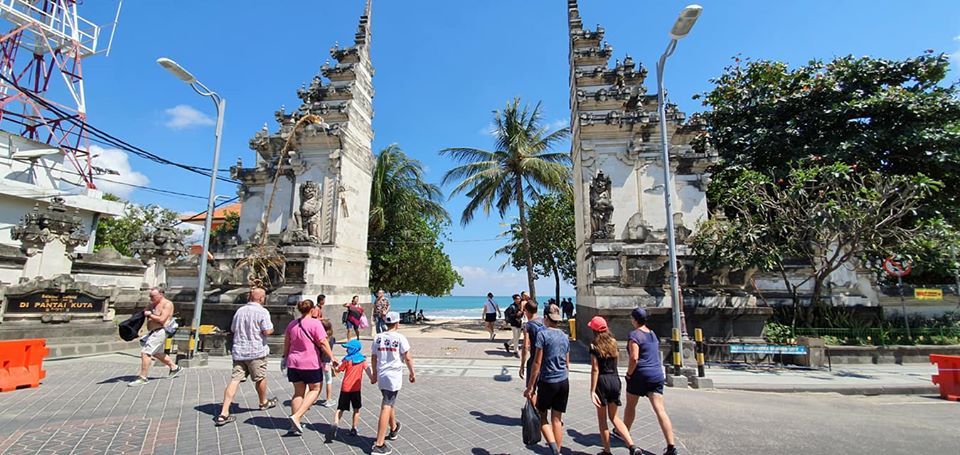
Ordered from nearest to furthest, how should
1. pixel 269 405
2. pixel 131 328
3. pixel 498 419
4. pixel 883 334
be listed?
pixel 498 419
pixel 269 405
pixel 131 328
pixel 883 334

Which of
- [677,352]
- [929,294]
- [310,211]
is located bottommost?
[677,352]

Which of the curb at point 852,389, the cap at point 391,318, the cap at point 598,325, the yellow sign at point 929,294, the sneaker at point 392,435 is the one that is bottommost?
the curb at point 852,389

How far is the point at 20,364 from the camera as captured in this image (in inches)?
289

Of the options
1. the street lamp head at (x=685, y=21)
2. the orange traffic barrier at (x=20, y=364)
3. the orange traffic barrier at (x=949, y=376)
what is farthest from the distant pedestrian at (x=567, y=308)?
the orange traffic barrier at (x=20, y=364)

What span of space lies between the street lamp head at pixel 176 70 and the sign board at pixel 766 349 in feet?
51.2

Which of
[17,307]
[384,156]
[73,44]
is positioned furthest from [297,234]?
[73,44]

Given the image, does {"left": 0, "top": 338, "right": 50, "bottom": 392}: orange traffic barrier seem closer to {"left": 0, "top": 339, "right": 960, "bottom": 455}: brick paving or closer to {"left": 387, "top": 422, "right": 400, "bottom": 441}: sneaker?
{"left": 0, "top": 339, "right": 960, "bottom": 455}: brick paving

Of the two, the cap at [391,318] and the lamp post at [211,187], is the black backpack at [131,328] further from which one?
the cap at [391,318]

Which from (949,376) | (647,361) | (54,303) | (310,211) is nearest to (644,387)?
(647,361)

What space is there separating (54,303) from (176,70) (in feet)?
25.5

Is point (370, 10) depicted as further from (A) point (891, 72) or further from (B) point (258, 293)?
(A) point (891, 72)

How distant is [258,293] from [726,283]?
40.0 feet

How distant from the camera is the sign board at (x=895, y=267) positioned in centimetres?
1200

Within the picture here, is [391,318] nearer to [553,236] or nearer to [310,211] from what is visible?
[310,211]
